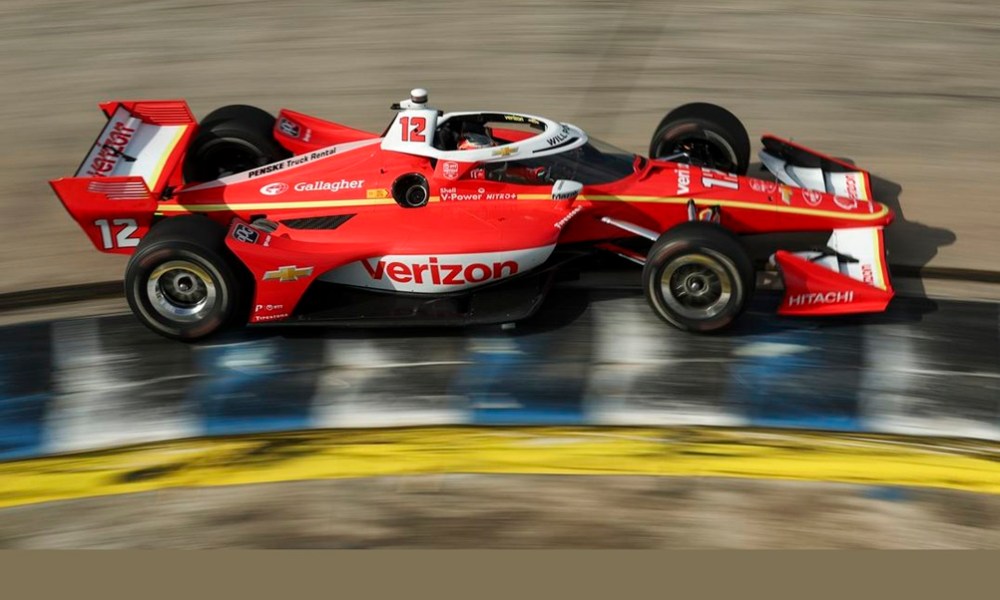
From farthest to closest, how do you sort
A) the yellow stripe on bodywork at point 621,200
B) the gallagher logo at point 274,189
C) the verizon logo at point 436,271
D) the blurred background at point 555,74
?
1. the blurred background at point 555,74
2. the gallagher logo at point 274,189
3. the yellow stripe on bodywork at point 621,200
4. the verizon logo at point 436,271

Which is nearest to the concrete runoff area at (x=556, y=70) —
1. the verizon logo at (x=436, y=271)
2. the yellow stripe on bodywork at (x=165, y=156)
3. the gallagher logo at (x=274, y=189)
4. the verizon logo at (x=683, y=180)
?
the yellow stripe on bodywork at (x=165, y=156)

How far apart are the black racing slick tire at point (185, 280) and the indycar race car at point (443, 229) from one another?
1 centimetres

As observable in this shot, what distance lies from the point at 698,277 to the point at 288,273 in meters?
2.97

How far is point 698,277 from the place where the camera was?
8625 mm

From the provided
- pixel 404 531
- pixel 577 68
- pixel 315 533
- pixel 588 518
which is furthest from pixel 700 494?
pixel 577 68

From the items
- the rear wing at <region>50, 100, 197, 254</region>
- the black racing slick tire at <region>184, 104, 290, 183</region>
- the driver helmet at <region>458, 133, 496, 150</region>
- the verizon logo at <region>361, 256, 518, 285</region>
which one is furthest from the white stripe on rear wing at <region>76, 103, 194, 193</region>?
the driver helmet at <region>458, 133, 496, 150</region>

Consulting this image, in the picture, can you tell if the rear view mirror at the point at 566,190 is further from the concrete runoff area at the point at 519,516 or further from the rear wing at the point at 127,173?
the rear wing at the point at 127,173

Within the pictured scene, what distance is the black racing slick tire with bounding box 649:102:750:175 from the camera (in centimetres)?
1004

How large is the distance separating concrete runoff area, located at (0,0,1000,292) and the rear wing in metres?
1.37

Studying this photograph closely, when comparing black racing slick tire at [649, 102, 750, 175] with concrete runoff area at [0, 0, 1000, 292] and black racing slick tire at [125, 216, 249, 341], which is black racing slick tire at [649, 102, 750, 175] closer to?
concrete runoff area at [0, 0, 1000, 292]

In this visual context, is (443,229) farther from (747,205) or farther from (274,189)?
(747,205)

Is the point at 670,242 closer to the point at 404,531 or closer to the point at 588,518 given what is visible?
the point at 588,518

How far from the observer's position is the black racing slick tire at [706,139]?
1004 centimetres

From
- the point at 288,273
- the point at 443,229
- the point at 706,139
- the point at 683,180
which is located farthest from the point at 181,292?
the point at 706,139
